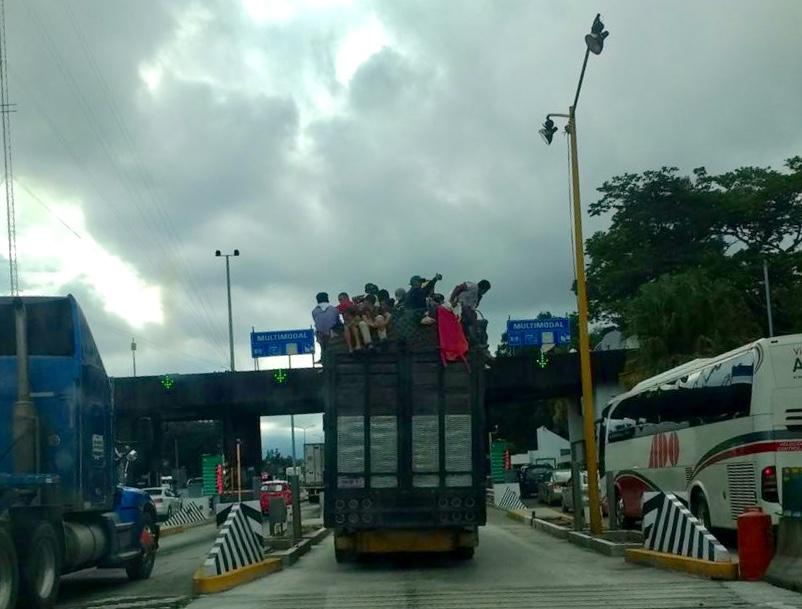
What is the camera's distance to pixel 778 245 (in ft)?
193

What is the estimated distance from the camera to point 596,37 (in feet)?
64.7

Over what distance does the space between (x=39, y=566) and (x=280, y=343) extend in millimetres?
42902

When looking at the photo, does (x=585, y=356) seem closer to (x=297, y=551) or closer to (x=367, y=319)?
(x=367, y=319)

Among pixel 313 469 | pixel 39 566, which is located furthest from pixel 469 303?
pixel 313 469

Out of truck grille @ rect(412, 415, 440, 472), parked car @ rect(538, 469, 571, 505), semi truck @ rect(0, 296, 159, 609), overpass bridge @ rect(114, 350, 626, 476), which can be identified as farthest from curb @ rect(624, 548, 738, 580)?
overpass bridge @ rect(114, 350, 626, 476)

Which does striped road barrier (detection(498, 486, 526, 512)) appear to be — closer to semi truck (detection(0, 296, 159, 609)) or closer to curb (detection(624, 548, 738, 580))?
curb (detection(624, 548, 738, 580))

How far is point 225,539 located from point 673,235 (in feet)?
159

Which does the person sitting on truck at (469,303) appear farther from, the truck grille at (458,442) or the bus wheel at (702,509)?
the bus wheel at (702,509)

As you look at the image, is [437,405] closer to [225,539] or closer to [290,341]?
[225,539]

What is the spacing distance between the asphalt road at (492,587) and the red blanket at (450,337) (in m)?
3.21

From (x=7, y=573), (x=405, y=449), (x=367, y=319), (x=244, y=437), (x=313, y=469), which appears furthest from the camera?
(x=244, y=437)

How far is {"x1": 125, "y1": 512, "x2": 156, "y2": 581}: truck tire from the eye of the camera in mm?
17141

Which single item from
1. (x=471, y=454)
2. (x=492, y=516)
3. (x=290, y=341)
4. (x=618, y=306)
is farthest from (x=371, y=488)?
(x=618, y=306)

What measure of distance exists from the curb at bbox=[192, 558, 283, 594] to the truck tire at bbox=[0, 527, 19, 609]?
10.4ft
